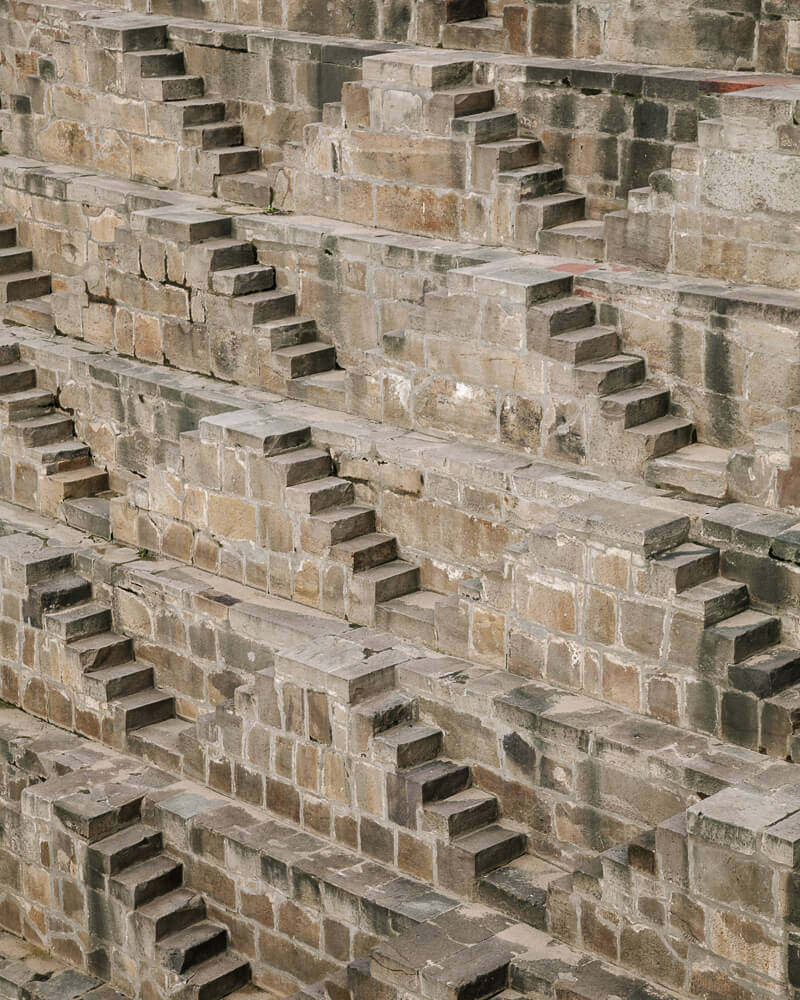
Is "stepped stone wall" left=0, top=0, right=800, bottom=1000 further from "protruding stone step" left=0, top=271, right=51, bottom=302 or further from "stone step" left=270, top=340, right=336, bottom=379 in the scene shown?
"protruding stone step" left=0, top=271, right=51, bottom=302

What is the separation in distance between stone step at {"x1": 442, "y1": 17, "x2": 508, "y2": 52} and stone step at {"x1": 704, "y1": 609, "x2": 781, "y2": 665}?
217 inches

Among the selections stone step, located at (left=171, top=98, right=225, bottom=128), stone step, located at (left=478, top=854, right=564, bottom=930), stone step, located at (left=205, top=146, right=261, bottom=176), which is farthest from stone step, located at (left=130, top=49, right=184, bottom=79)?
stone step, located at (left=478, top=854, right=564, bottom=930)

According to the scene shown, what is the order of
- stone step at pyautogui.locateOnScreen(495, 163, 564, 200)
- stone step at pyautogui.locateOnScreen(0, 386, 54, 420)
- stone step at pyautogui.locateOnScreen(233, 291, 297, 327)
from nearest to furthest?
stone step at pyautogui.locateOnScreen(495, 163, 564, 200), stone step at pyautogui.locateOnScreen(233, 291, 297, 327), stone step at pyautogui.locateOnScreen(0, 386, 54, 420)

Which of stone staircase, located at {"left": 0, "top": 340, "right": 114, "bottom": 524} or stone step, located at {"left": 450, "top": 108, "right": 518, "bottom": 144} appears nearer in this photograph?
stone step, located at {"left": 450, "top": 108, "right": 518, "bottom": 144}

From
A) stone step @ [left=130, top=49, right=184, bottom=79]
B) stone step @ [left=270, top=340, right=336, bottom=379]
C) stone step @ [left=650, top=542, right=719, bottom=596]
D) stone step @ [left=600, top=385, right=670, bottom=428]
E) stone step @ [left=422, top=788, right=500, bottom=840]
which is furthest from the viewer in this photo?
stone step @ [left=130, top=49, right=184, bottom=79]

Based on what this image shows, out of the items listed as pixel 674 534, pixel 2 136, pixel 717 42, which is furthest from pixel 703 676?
pixel 2 136

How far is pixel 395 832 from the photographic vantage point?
435 inches

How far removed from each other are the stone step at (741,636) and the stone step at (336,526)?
2.80 meters

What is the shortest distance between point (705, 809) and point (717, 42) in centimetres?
577

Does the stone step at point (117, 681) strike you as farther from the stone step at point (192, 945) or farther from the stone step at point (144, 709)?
the stone step at point (192, 945)

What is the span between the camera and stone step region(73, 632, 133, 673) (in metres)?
13.1

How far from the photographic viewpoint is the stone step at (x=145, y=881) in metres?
11.8

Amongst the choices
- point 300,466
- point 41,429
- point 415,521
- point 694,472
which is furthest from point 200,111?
point 694,472

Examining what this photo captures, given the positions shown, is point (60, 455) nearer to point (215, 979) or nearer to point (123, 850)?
point (123, 850)
